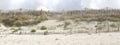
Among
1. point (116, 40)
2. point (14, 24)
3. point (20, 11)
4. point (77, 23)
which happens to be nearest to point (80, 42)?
point (116, 40)

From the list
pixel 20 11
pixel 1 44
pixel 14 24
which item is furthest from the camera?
pixel 20 11

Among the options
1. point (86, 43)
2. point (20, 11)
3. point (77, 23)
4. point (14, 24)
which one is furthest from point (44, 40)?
point (20, 11)

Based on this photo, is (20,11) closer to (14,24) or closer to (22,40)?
(14,24)

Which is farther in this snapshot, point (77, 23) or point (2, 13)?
point (2, 13)

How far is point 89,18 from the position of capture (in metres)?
54.4

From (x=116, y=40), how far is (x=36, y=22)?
3083cm

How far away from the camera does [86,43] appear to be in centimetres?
2616

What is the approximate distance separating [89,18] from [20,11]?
15.8 m

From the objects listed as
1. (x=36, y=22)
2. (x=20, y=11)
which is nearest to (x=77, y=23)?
(x=36, y=22)

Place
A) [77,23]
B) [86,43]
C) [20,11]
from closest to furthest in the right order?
[86,43] → [77,23] → [20,11]

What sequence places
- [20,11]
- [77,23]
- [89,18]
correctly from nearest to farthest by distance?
[77,23] → [89,18] → [20,11]

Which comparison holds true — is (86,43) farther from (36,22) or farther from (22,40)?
(36,22)

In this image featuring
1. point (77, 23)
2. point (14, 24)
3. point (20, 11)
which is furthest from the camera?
point (20, 11)

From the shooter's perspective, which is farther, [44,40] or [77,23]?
[77,23]
